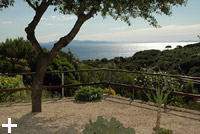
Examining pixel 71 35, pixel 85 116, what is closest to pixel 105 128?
pixel 85 116

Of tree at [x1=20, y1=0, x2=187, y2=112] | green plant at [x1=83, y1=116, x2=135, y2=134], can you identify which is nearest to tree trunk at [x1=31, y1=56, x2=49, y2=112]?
tree at [x1=20, y1=0, x2=187, y2=112]

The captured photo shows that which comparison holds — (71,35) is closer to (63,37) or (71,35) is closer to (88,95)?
(63,37)

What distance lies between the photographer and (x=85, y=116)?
577cm

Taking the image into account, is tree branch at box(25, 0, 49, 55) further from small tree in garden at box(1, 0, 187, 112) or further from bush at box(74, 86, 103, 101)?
bush at box(74, 86, 103, 101)

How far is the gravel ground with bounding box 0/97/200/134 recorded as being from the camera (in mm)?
4891

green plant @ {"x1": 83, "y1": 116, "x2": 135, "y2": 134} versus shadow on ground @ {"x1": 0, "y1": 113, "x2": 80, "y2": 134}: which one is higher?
green plant @ {"x1": 83, "y1": 116, "x2": 135, "y2": 134}

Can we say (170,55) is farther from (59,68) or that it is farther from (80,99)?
(80,99)

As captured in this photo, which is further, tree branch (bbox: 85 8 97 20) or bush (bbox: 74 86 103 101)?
bush (bbox: 74 86 103 101)

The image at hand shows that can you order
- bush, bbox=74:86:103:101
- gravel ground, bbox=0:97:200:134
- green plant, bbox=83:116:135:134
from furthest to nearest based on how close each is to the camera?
1. bush, bbox=74:86:103:101
2. gravel ground, bbox=0:97:200:134
3. green plant, bbox=83:116:135:134

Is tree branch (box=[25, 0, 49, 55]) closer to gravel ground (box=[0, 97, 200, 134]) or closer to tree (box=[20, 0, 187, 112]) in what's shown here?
tree (box=[20, 0, 187, 112])

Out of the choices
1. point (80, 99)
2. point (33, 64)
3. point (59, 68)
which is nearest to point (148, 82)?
point (80, 99)

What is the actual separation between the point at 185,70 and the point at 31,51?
554 inches

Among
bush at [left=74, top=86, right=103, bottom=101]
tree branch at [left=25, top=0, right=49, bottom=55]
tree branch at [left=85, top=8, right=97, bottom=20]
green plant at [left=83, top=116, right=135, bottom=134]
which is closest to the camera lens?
green plant at [left=83, top=116, right=135, bottom=134]

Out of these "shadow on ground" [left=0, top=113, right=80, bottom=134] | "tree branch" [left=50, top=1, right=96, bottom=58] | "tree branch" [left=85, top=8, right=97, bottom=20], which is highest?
"tree branch" [left=85, top=8, right=97, bottom=20]
